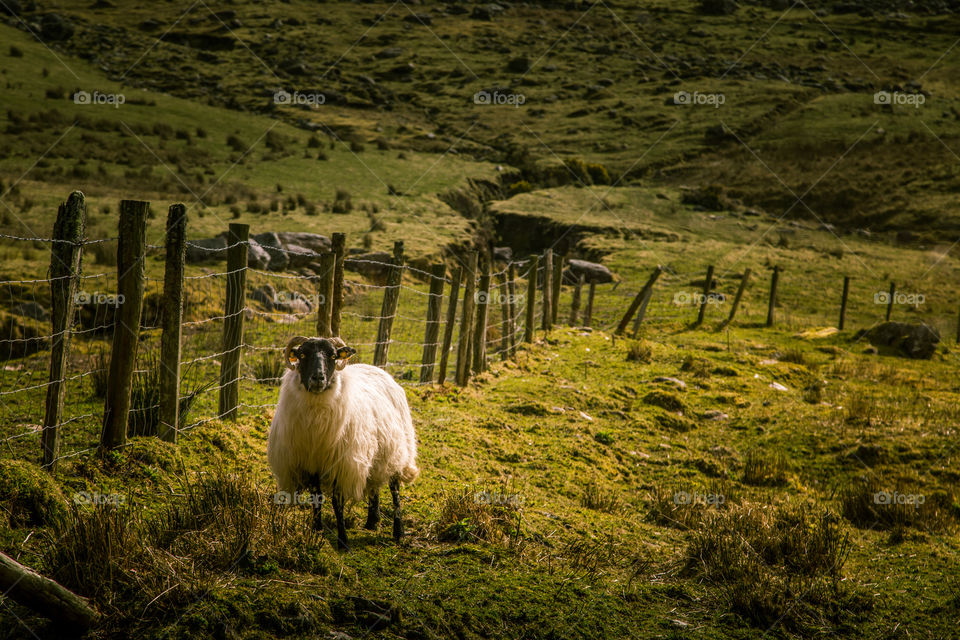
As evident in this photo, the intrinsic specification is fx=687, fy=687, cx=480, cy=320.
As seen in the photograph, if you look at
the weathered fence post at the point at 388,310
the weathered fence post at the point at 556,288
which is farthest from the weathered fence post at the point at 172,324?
the weathered fence post at the point at 556,288

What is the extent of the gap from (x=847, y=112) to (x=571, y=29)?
42834 millimetres

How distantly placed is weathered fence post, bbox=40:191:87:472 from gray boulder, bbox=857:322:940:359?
69.0ft

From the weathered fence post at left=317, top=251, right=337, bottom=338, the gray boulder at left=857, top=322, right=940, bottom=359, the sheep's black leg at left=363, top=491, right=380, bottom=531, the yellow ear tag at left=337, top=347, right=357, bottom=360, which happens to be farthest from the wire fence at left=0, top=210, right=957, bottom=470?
the gray boulder at left=857, top=322, right=940, bottom=359

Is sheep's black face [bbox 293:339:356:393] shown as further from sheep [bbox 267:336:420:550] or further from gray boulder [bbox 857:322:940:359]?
gray boulder [bbox 857:322:940:359]

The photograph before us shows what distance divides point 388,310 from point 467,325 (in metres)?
2.01

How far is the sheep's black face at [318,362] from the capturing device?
538 cm

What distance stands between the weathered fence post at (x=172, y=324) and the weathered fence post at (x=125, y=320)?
0.45m

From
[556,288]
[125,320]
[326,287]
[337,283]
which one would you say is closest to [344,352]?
[125,320]

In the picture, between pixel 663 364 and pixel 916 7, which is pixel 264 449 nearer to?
pixel 663 364

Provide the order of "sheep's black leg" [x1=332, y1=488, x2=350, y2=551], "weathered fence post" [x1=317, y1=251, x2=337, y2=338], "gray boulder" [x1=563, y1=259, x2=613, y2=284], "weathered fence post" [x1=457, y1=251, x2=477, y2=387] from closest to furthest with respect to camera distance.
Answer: "sheep's black leg" [x1=332, y1=488, x2=350, y2=551]
"weathered fence post" [x1=317, y1=251, x2=337, y2=338]
"weathered fence post" [x1=457, y1=251, x2=477, y2=387]
"gray boulder" [x1=563, y1=259, x2=613, y2=284]

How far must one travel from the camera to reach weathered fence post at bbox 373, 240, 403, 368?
10.3 meters

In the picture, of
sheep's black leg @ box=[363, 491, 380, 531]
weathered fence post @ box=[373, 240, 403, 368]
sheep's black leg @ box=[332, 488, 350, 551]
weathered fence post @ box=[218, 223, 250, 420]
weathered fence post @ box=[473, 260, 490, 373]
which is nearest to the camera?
sheep's black leg @ box=[332, 488, 350, 551]

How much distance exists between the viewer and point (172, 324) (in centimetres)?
662

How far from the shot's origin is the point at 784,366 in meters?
16.8
